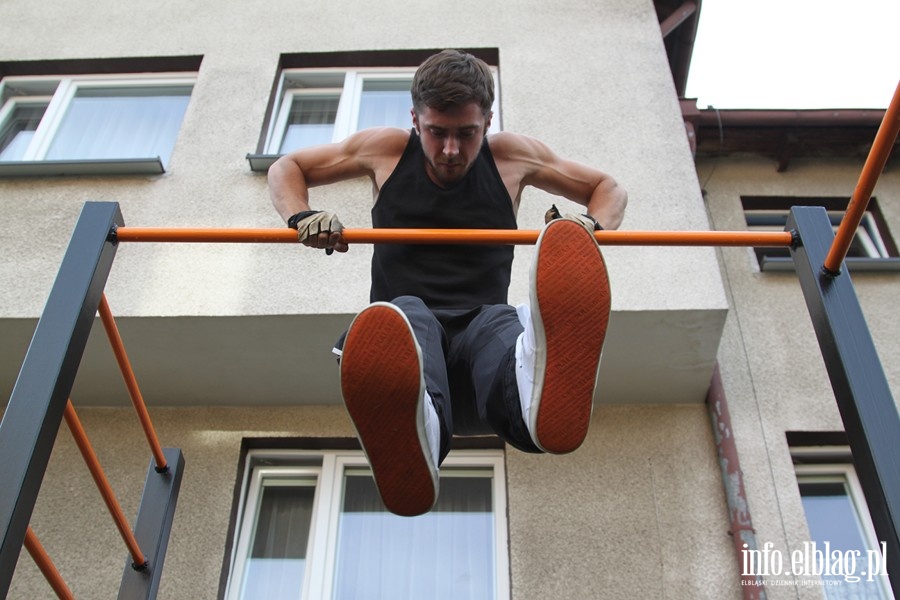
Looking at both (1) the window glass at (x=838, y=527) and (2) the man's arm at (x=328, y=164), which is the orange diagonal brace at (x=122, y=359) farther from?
(1) the window glass at (x=838, y=527)

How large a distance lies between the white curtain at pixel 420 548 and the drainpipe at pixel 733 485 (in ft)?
3.24

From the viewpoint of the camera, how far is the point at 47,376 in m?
1.85

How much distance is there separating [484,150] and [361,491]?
5.93 feet

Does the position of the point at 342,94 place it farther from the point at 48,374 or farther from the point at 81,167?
the point at 48,374

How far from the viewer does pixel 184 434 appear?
3816 millimetres

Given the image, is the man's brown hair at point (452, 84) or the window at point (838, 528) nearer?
the man's brown hair at point (452, 84)

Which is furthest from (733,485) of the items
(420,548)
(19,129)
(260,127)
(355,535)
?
(19,129)

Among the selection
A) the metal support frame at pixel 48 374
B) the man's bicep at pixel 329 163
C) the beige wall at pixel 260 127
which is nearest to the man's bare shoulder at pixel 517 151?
the man's bicep at pixel 329 163

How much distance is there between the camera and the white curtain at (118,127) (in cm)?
504

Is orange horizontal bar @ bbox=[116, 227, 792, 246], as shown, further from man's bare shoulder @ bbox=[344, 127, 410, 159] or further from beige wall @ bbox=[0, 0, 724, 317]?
beige wall @ bbox=[0, 0, 724, 317]

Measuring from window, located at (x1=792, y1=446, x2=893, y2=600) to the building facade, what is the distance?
0.05 metres

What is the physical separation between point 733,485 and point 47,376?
8.82 ft

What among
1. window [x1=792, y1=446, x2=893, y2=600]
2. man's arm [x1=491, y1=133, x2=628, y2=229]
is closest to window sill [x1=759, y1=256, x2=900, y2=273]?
window [x1=792, y1=446, x2=893, y2=600]

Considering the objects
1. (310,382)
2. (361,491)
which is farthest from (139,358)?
(361,491)
